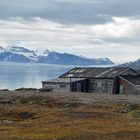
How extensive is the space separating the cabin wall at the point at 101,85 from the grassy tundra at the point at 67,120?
A: 92.7 feet

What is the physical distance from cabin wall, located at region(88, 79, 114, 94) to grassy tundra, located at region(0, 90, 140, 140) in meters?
28.3

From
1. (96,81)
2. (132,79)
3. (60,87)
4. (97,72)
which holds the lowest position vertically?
(60,87)

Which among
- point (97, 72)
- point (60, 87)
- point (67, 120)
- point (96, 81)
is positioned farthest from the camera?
point (97, 72)

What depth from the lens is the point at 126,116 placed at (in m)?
49.0

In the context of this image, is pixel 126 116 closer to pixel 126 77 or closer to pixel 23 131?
pixel 23 131

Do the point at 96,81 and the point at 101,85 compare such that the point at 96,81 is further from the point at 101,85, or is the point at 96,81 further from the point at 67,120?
the point at 67,120

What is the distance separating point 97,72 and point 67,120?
55.2 m

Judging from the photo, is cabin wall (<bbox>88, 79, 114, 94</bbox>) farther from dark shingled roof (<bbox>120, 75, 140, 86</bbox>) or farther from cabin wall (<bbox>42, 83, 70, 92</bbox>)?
cabin wall (<bbox>42, 83, 70, 92</bbox>)

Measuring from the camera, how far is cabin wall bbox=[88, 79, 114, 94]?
315ft

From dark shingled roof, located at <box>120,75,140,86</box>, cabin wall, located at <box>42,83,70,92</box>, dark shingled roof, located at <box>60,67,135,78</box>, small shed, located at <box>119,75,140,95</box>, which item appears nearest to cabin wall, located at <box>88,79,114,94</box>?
dark shingled roof, located at <box>60,67,135,78</box>

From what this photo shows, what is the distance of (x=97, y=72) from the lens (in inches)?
3959

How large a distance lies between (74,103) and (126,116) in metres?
14.6

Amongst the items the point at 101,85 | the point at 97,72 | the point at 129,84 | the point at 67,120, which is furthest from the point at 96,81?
the point at 67,120

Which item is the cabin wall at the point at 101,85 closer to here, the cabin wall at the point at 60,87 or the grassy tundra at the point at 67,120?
the cabin wall at the point at 60,87
